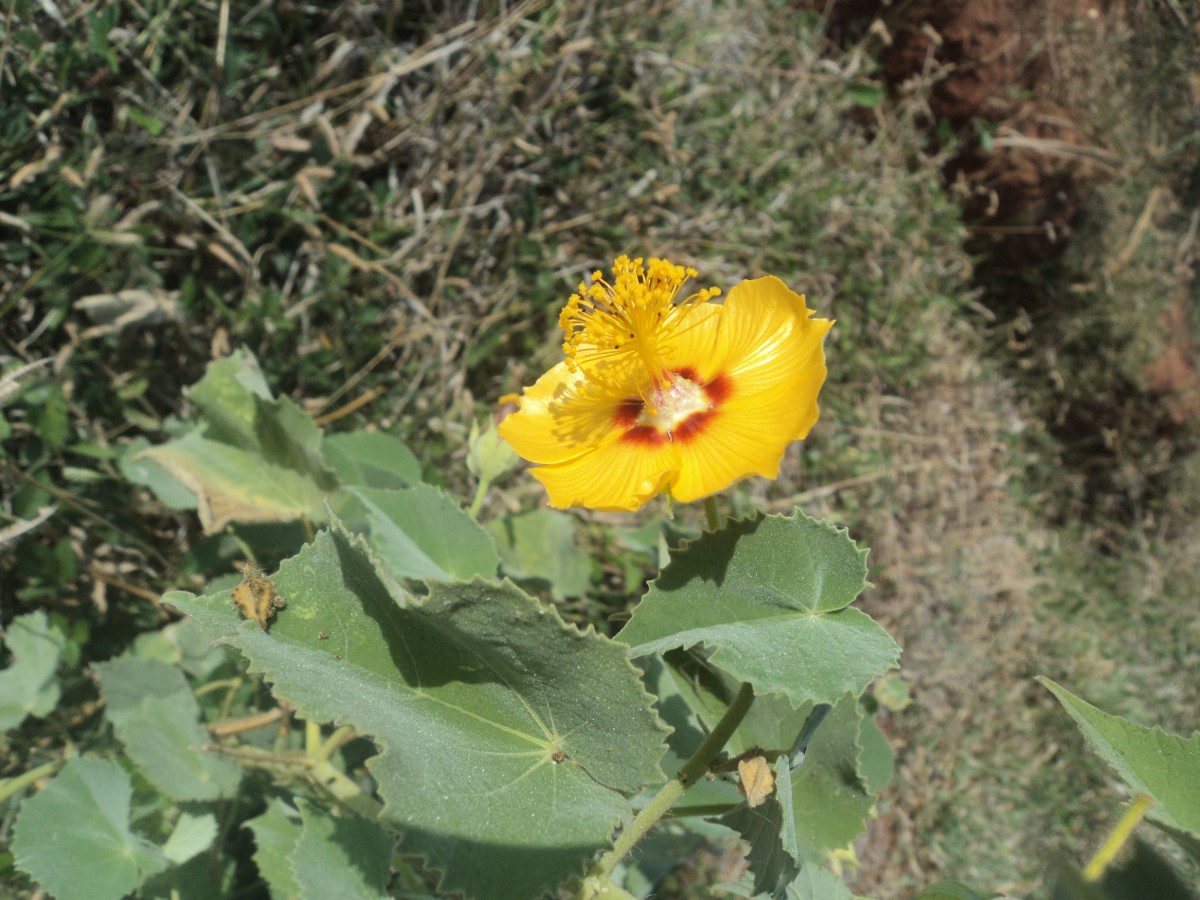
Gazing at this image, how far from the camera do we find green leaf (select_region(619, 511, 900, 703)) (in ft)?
2.73

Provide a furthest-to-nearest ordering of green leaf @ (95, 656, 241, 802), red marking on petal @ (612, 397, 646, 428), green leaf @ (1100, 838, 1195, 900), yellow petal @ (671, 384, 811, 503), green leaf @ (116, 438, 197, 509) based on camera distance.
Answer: green leaf @ (116, 438, 197, 509)
green leaf @ (95, 656, 241, 802)
red marking on petal @ (612, 397, 646, 428)
yellow petal @ (671, 384, 811, 503)
green leaf @ (1100, 838, 1195, 900)

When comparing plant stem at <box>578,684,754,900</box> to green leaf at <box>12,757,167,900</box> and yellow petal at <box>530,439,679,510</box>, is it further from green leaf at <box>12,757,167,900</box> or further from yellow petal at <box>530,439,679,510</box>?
green leaf at <box>12,757,167,900</box>

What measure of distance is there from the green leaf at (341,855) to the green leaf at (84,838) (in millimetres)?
319

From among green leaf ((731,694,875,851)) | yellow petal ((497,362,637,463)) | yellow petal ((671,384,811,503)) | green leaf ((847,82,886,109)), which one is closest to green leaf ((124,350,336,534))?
yellow petal ((497,362,637,463))

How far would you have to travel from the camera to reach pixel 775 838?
853mm

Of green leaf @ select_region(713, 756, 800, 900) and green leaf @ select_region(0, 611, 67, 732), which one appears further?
green leaf @ select_region(0, 611, 67, 732)

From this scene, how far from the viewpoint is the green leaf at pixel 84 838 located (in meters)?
1.18

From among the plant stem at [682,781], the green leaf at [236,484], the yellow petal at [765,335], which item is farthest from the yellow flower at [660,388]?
the green leaf at [236,484]

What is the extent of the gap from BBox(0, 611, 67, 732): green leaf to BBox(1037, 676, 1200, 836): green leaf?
147cm

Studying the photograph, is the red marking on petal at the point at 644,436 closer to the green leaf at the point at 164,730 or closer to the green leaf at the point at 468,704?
the green leaf at the point at 468,704

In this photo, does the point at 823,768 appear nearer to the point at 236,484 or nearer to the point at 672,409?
the point at 672,409

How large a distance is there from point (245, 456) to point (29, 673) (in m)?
0.51

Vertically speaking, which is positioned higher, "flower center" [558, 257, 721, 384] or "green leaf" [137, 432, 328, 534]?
"flower center" [558, 257, 721, 384]

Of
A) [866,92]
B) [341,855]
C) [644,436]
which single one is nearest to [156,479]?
[341,855]
